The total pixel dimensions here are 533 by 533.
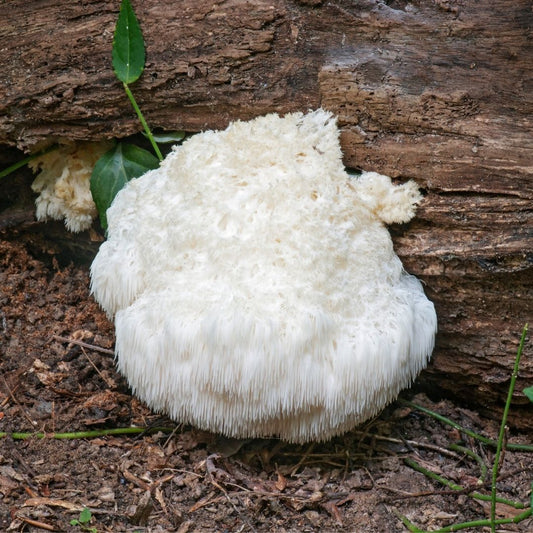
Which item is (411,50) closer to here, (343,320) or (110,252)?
(343,320)

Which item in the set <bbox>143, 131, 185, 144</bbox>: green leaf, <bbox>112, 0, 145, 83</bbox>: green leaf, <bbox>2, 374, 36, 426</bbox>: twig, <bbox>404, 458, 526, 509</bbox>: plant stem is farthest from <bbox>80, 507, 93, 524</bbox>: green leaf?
<bbox>112, 0, 145, 83</bbox>: green leaf

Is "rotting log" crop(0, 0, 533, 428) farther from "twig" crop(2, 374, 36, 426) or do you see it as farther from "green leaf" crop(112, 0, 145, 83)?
"twig" crop(2, 374, 36, 426)

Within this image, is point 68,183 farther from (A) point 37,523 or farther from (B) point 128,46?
(A) point 37,523

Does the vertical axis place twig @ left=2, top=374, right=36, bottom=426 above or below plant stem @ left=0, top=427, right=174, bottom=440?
above

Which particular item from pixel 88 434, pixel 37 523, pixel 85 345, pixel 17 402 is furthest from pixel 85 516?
pixel 85 345

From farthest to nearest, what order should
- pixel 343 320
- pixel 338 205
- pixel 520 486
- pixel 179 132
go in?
pixel 179 132
pixel 520 486
pixel 338 205
pixel 343 320

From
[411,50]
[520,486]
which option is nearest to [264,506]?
[520,486]

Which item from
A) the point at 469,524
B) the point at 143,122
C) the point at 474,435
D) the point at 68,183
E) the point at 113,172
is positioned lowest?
the point at 474,435
